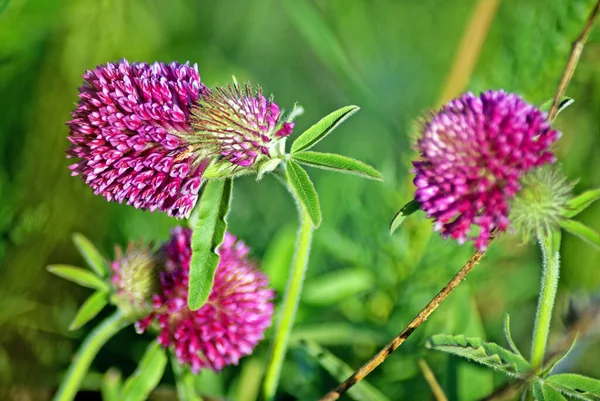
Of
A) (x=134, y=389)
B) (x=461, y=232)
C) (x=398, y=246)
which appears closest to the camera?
(x=461, y=232)

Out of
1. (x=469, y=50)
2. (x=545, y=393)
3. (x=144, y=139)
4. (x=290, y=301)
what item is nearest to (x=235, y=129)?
(x=144, y=139)

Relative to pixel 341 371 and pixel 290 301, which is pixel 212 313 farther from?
pixel 341 371

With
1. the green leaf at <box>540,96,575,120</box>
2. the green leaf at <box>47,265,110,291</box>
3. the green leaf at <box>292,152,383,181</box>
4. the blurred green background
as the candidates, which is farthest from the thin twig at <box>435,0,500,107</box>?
the green leaf at <box>47,265,110,291</box>

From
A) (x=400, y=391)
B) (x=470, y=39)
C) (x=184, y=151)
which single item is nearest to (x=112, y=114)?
(x=184, y=151)

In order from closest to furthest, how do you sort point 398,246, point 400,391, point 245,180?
point 400,391 < point 398,246 < point 245,180

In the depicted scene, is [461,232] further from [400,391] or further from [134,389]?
[400,391]

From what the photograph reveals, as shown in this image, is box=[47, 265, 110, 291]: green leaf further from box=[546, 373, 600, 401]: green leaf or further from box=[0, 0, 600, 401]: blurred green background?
box=[546, 373, 600, 401]: green leaf

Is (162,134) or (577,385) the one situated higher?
(162,134)
